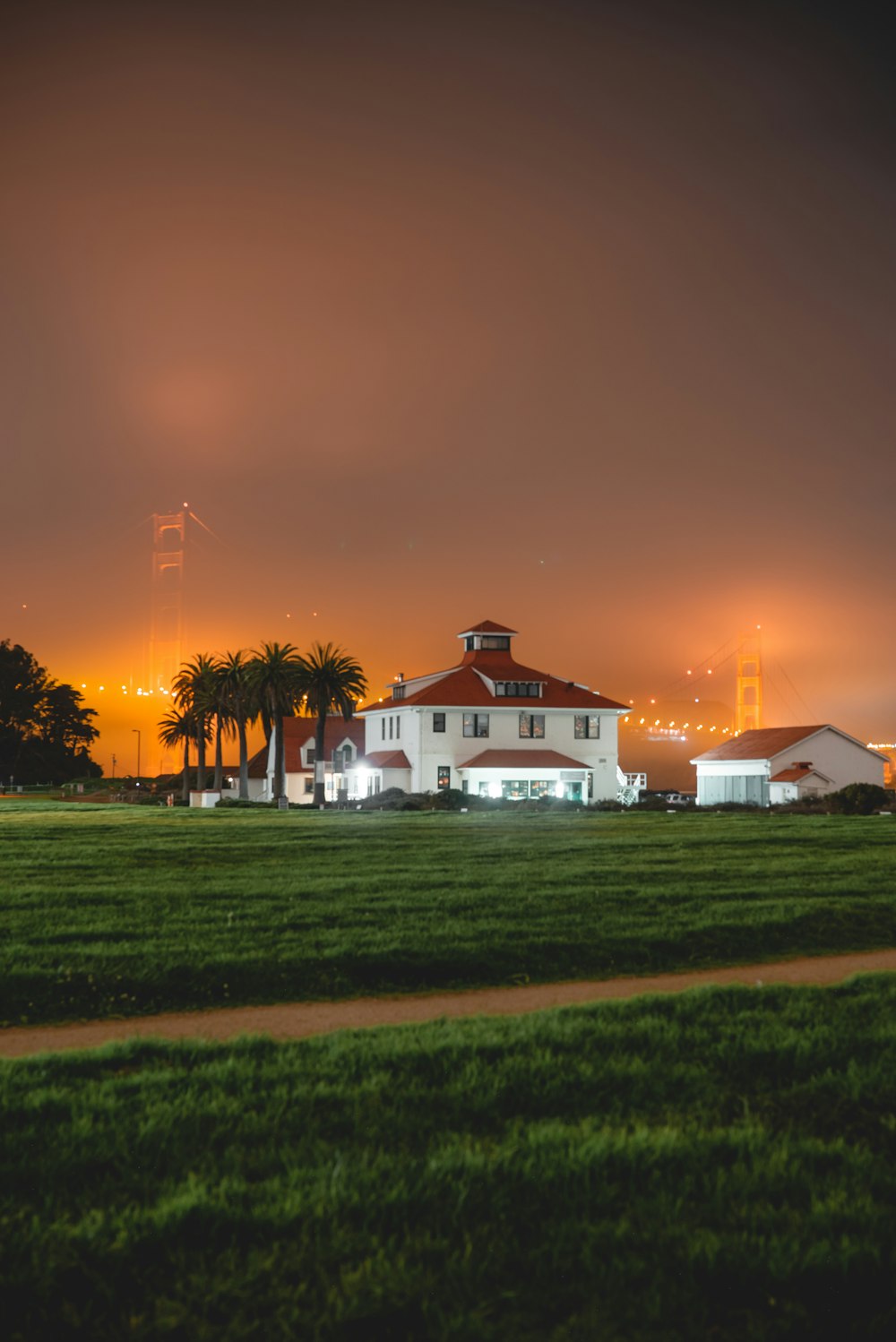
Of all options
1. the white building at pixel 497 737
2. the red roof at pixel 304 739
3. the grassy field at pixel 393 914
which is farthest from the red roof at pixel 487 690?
the grassy field at pixel 393 914

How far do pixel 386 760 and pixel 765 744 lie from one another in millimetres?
24573

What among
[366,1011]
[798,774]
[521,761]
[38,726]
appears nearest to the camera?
[366,1011]

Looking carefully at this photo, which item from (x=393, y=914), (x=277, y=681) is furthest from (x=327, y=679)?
(x=393, y=914)

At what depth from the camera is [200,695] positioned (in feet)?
287

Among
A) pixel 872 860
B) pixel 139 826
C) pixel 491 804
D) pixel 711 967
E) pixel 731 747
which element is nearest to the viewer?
pixel 711 967

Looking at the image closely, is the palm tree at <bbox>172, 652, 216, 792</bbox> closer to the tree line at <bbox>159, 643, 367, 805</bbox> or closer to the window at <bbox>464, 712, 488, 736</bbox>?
the tree line at <bbox>159, 643, 367, 805</bbox>

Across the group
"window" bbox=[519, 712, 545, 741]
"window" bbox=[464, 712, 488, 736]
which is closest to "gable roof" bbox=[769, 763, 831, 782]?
"window" bbox=[519, 712, 545, 741]

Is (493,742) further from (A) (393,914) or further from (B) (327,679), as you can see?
(A) (393,914)

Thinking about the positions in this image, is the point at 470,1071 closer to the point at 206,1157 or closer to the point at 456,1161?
the point at 456,1161

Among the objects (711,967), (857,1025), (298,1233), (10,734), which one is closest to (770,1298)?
(298,1233)

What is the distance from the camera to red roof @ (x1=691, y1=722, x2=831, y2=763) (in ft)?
218

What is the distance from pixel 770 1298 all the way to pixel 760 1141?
4.92ft

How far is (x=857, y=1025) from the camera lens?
816 cm

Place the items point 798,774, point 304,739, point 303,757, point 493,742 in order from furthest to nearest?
1. point 304,739
2. point 303,757
3. point 493,742
4. point 798,774
